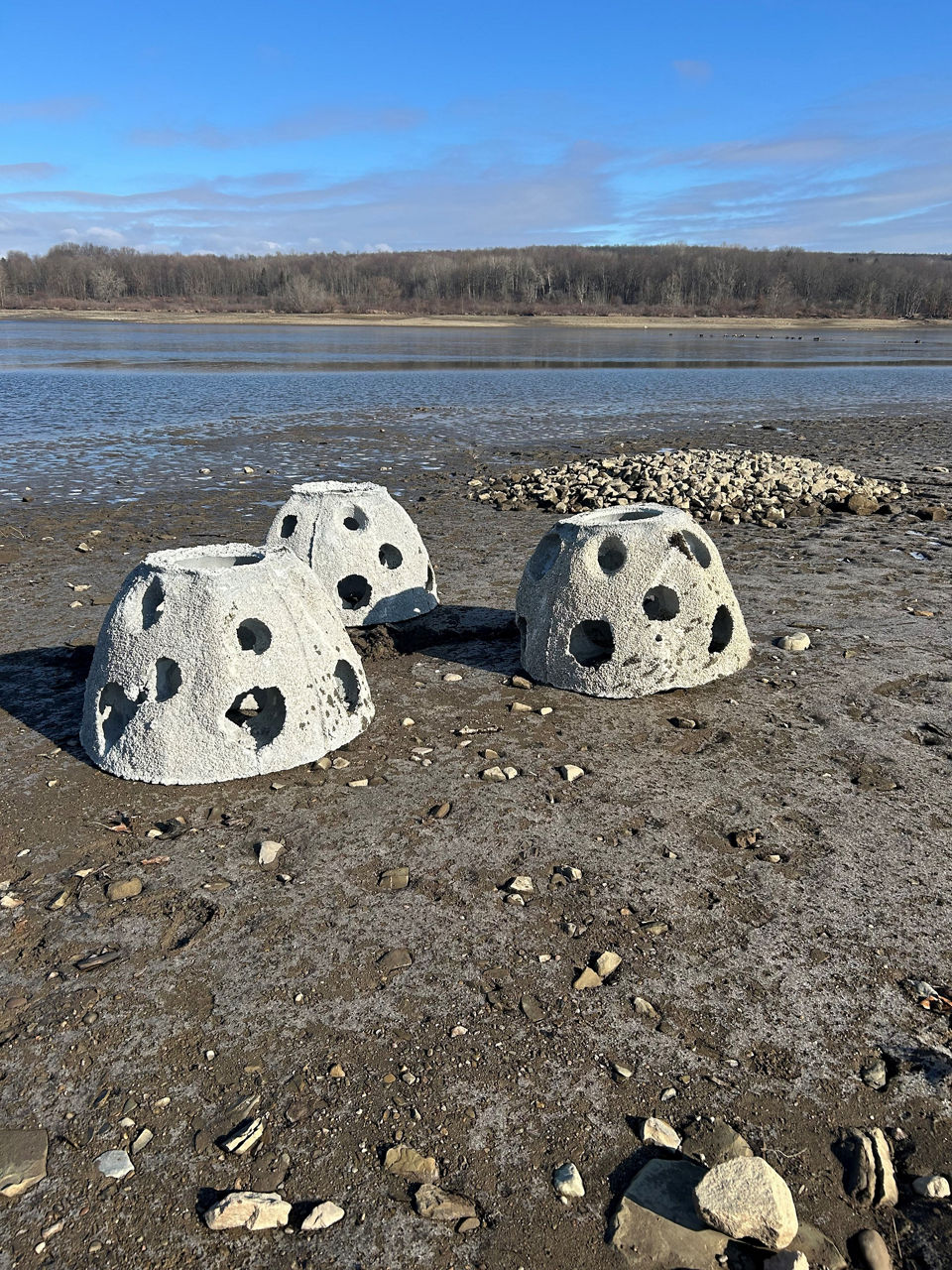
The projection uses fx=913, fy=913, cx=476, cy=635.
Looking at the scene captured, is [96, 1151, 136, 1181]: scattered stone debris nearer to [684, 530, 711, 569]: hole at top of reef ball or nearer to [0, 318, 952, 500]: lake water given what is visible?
[684, 530, 711, 569]: hole at top of reef ball

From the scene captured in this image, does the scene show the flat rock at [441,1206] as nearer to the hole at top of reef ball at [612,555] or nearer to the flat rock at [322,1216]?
the flat rock at [322,1216]

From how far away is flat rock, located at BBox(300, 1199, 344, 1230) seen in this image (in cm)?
293

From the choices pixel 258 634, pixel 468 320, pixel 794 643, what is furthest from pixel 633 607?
pixel 468 320

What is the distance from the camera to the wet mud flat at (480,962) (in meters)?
3.07

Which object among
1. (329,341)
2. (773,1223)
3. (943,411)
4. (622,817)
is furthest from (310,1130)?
(329,341)

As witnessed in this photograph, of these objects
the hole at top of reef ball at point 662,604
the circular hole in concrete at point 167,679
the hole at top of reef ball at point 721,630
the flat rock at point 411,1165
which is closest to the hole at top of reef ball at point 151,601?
the circular hole in concrete at point 167,679

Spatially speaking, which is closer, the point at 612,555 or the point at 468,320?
the point at 612,555

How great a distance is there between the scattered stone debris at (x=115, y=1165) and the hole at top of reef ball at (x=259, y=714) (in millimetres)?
2870

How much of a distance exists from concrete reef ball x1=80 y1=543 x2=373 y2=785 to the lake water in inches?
382

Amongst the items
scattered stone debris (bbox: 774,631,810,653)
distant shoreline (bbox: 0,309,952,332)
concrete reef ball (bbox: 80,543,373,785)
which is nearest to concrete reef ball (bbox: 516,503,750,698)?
scattered stone debris (bbox: 774,631,810,653)

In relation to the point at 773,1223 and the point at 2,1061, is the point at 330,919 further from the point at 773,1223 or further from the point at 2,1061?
the point at 773,1223

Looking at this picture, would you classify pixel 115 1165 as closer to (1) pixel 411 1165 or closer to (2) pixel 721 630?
(1) pixel 411 1165

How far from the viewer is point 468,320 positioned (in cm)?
9762

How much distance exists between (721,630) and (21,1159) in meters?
5.97
